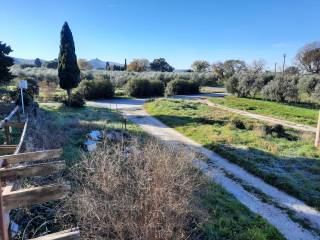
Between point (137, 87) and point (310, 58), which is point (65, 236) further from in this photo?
point (310, 58)

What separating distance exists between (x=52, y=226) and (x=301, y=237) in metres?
5.25

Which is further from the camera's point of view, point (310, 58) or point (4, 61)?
point (310, 58)

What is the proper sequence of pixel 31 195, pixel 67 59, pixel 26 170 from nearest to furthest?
pixel 31 195 < pixel 26 170 < pixel 67 59

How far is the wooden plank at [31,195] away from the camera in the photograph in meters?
2.06

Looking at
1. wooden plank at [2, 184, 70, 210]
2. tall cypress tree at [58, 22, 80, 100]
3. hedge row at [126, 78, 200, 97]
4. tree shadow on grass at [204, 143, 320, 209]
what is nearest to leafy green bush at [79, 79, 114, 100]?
hedge row at [126, 78, 200, 97]

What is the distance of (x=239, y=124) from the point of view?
55.8ft

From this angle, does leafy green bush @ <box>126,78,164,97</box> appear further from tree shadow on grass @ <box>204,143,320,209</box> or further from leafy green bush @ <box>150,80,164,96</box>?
tree shadow on grass @ <box>204,143,320,209</box>

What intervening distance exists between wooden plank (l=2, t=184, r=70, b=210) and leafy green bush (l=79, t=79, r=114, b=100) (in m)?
31.2

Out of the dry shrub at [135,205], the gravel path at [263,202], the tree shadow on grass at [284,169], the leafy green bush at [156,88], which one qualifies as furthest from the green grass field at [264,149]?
the leafy green bush at [156,88]

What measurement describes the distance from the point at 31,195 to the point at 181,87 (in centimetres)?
3654

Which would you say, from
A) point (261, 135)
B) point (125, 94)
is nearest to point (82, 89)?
point (125, 94)

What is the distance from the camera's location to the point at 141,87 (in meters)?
35.7

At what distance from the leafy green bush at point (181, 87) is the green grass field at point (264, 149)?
681 inches

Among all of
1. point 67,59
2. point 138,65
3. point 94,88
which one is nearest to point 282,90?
point 94,88
